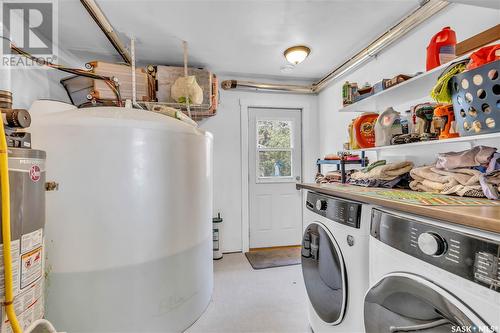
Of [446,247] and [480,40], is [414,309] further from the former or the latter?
[480,40]

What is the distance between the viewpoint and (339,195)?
1255 mm

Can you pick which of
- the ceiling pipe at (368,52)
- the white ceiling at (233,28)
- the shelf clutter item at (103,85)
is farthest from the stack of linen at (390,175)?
the shelf clutter item at (103,85)

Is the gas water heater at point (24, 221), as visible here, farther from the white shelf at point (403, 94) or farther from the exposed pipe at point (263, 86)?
the exposed pipe at point (263, 86)

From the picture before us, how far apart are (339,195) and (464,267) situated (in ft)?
2.23

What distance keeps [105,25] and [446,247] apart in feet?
8.15

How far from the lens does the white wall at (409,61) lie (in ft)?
4.68

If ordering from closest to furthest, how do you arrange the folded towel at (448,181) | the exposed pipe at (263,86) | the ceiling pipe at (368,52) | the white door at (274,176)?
the folded towel at (448,181)
the ceiling pipe at (368,52)
the exposed pipe at (263,86)
the white door at (274,176)

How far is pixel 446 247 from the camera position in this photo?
0.64m

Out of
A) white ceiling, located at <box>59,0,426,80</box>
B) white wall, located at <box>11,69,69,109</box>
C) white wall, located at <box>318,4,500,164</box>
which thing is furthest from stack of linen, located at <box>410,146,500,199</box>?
→ white wall, located at <box>11,69,69,109</box>

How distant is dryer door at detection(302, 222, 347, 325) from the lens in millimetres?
1159

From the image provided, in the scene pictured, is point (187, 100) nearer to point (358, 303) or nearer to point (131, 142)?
point (131, 142)

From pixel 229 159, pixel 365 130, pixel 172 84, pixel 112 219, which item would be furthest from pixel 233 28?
pixel 112 219

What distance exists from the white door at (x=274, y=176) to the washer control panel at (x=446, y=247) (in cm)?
240

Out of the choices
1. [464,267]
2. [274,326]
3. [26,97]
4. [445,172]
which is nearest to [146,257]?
[464,267]
